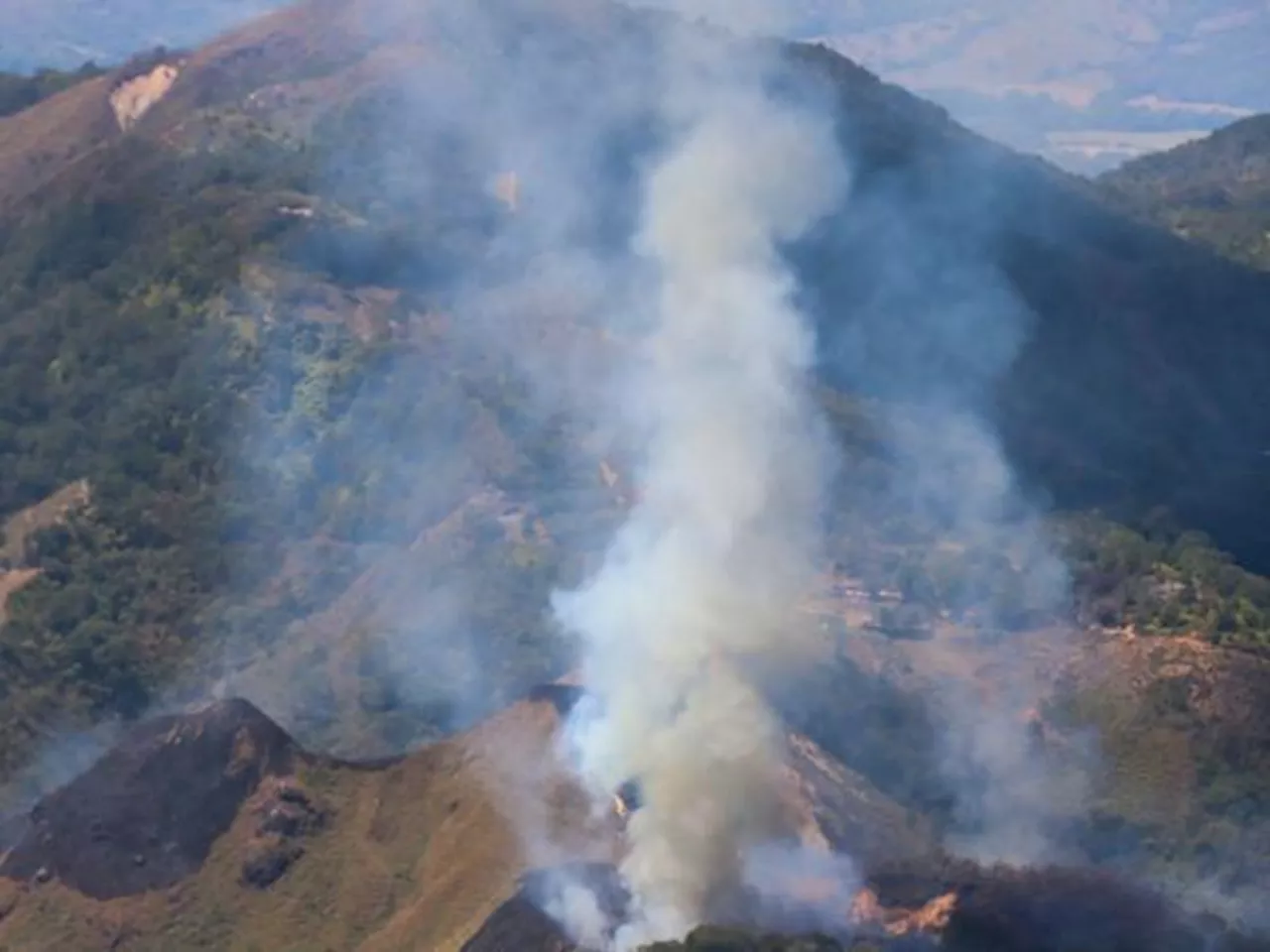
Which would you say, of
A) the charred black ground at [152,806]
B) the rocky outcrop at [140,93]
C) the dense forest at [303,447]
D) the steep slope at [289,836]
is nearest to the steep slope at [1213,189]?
the dense forest at [303,447]

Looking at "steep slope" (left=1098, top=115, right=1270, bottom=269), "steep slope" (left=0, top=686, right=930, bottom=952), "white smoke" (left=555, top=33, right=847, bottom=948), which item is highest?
"white smoke" (left=555, top=33, right=847, bottom=948)

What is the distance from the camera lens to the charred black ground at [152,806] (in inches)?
2571

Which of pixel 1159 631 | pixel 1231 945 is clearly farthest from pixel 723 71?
pixel 1231 945

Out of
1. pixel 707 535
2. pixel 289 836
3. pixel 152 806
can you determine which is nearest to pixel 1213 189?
pixel 707 535

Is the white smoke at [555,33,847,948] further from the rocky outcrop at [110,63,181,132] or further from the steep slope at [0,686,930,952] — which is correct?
the rocky outcrop at [110,63,181,132]

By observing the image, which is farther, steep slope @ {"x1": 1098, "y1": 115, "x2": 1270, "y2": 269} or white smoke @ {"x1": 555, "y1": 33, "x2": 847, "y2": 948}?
steep slope @ {"x1": 1098, "y1": 115, "x2": 1270, "y2": 269}

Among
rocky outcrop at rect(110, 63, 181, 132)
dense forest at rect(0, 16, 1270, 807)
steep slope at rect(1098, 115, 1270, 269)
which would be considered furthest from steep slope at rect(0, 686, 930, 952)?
steep slope at rect(1098, 115, 1270, 269)

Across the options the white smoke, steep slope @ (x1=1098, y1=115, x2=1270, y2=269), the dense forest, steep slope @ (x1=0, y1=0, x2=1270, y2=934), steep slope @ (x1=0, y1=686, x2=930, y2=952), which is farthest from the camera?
steep slope @ (x1=1098, y1=115, x2=1270, y2=269)

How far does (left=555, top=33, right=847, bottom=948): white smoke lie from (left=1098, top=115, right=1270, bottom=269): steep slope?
42411 millimetres

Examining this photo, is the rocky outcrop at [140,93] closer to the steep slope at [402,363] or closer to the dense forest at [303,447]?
the steep slope at [402,363]

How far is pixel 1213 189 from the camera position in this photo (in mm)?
163625

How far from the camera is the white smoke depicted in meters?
60.4

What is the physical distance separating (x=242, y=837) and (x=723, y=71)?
67.0m

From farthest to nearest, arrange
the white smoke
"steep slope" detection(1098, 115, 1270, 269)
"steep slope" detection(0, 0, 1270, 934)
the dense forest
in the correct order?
"steep slope" detection(1098, 115, 1270, 269) → "steep slope" detection(0, 0, 1270, 934) → the dense forest → the white smoke
